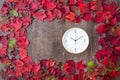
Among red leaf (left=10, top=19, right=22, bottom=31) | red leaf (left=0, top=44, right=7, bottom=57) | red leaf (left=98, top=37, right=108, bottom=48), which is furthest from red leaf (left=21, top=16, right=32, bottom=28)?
red leaf (left=98, top=37, right=108, bottom=48)

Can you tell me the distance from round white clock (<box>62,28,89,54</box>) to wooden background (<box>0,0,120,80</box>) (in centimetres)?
5

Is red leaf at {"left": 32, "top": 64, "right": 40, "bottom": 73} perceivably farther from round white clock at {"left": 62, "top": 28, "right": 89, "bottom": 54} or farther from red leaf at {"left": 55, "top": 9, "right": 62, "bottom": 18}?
red leaf at {"left": 55, "top": 9, "right": 62, "bottom": 18}

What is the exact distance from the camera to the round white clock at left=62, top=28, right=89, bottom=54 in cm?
229

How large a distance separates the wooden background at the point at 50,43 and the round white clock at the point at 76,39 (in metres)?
0.05

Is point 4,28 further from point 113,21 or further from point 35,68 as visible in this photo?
point 113,21

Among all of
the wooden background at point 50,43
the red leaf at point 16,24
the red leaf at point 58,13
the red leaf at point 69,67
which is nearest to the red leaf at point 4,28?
the red leaf at point 16,24

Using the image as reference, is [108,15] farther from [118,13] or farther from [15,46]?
[15,46]

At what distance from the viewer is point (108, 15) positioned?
2309 millimetres

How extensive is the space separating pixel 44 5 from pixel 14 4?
9.6 inches

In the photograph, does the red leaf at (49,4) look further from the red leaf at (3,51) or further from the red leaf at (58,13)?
the red leaf at (3,51)

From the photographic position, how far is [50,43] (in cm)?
232

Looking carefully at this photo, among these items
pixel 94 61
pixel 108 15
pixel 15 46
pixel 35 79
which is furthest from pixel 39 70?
pixel 108 15

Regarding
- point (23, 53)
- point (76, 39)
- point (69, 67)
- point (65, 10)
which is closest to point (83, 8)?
point (65, 10)

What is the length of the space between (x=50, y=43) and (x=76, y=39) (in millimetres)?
216
